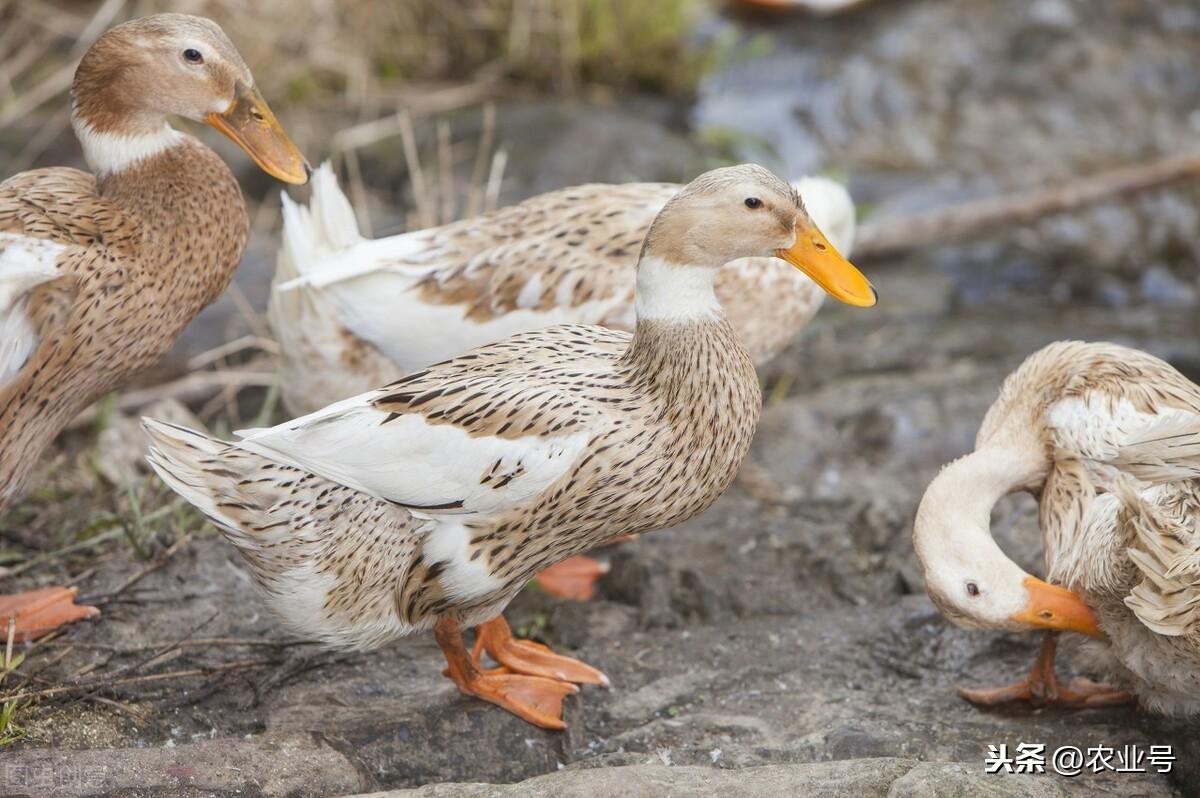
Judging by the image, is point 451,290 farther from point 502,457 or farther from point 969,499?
point 969,499

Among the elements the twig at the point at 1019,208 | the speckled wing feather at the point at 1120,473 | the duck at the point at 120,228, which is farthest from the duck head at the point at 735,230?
the twig at the point at 1019,208

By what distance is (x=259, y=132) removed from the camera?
4.05 m

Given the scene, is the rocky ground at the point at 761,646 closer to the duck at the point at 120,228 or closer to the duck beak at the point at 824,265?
the duck at the point at 120,228

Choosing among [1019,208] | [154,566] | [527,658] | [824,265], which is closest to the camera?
[824,265]

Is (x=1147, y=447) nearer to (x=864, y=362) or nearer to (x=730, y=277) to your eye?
(x=730, y=277)


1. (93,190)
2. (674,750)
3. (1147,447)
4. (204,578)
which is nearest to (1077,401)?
(1147,447)

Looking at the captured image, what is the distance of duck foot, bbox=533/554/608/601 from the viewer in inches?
177

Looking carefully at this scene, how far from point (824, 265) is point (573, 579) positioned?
1.57 metres

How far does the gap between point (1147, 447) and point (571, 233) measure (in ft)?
6.60

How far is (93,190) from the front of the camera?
4.06 metres

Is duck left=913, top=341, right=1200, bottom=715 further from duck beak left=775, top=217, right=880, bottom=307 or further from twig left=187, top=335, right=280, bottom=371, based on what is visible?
twig left=187, top=335, right=280, bottom=371

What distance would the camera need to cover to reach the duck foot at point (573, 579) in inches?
177

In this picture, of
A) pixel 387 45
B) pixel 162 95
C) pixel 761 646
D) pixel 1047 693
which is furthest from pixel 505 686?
pixel 387 45
